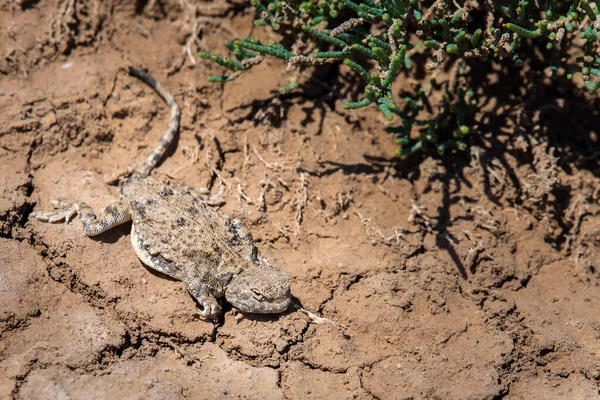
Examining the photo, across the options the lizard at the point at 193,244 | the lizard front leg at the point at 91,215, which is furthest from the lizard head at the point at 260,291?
the lizard front leg at the point at 91,215

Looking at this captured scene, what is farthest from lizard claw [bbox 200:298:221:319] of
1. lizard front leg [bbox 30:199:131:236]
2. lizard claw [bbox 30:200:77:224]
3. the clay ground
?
lizard claw [bbox 30:200:77:224]

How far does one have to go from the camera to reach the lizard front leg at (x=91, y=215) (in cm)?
514

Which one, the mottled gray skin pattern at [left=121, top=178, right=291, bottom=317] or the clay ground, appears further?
the mottled gray skin pattern at [left=121, top=178, right=291, bottom=317]

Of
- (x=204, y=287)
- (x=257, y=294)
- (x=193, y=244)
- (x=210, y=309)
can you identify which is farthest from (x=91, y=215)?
(x=257, y=294)

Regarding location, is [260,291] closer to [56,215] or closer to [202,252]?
[202,252]

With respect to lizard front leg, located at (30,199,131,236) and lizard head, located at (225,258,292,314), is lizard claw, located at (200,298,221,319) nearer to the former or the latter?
lizard head, located at (225,258,292,314)

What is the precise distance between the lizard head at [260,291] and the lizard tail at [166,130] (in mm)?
1514

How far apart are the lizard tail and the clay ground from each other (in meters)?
0.10

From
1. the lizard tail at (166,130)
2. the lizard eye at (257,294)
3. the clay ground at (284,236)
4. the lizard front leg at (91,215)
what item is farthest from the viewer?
the lizard tail at (166,130)

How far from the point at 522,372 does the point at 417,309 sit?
1.03 metres

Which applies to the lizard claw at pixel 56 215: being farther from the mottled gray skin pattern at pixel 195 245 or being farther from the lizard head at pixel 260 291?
the lizard head at pixel 260 291

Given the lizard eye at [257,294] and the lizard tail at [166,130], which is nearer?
the lizard eye at [257,294]

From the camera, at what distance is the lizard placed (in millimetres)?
4910

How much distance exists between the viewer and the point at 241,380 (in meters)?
4.68
